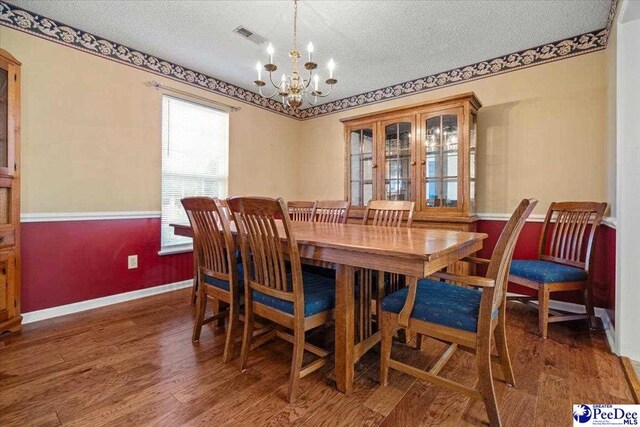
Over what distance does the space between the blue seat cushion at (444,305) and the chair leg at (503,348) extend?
5.2 inches

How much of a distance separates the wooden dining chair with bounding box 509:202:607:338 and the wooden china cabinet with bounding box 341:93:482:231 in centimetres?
59

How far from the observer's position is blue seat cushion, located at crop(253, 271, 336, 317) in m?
1.53

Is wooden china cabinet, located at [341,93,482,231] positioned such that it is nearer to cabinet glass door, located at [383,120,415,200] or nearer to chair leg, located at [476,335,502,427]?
cabinet glass door, located at [383,120,415,200]

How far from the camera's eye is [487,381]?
1.28 metres

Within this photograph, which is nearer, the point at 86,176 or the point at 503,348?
the point at 503,348

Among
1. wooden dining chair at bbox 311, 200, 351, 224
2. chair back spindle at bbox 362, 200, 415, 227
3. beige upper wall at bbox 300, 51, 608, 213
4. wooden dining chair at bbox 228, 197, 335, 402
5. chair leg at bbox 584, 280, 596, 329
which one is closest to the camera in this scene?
wooden dining chair at bbox 228, 197, 335, 402

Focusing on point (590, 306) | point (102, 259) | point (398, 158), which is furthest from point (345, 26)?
point (102, 259)

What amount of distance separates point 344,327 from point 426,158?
2080 millimetres

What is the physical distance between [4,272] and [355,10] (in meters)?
3.06

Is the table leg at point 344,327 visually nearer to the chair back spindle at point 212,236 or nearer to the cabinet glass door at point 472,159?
the chair back spindle at point 212,236

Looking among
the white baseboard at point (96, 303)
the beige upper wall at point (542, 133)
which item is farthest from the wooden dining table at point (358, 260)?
the white baseboard at point (96, 303)

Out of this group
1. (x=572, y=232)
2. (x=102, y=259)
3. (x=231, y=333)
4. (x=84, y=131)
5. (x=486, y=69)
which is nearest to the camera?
(x=231, y=333)

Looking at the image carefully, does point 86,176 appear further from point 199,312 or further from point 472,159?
point 472,159

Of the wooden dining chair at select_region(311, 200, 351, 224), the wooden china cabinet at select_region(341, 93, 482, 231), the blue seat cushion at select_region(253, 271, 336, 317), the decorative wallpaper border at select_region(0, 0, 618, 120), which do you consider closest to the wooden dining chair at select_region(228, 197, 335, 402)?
the blue seat cushion at select_region(253, 271, 336, 317)
